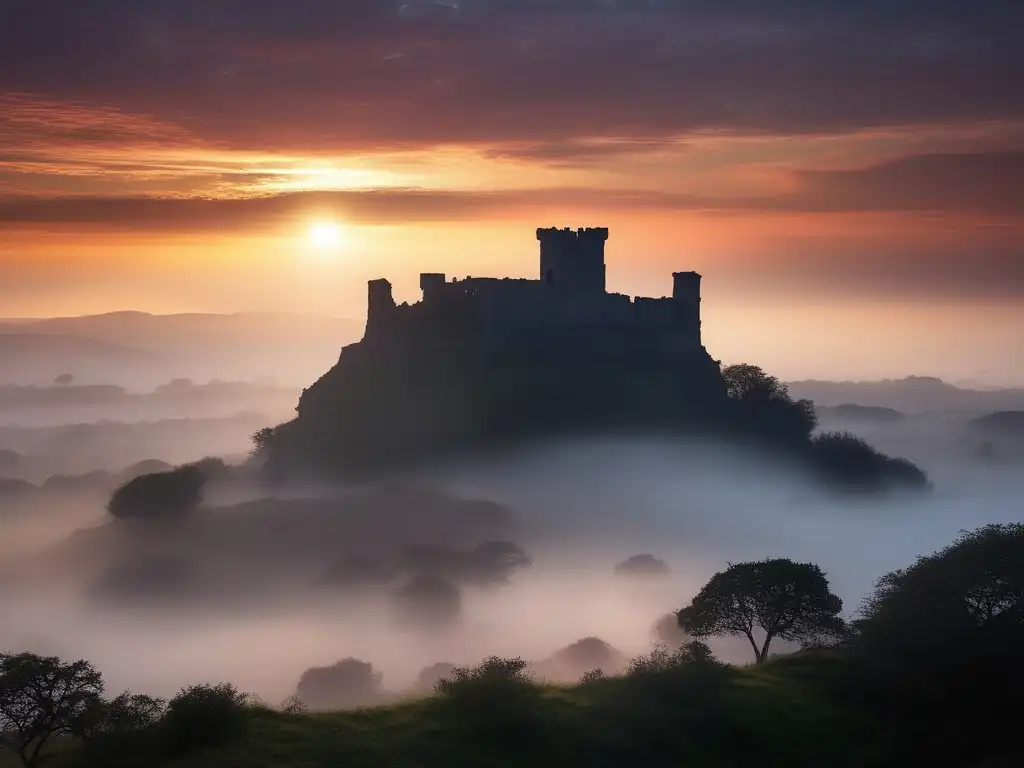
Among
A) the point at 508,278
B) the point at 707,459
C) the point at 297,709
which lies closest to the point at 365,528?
the point at 508,278

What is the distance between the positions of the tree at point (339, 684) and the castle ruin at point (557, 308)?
158ft

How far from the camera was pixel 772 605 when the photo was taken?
205 ft

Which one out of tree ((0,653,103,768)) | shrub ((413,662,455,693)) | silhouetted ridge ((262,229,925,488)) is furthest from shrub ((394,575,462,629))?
tree ((0,653,103,768))

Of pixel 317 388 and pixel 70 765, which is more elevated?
pixel 317 388

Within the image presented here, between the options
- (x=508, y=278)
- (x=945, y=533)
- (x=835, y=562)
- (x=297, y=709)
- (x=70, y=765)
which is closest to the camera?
(x=70, y=765)

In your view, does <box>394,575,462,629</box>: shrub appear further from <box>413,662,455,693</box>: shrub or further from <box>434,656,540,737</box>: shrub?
<box>434,656,540,737</box>: shrub

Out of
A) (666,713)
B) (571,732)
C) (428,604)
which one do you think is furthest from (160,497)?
(666,713)

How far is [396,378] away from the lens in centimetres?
13762

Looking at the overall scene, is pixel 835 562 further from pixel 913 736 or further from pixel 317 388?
pixel 913 736

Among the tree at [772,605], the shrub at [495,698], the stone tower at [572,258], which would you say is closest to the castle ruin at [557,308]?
the stone tower at [572,258]

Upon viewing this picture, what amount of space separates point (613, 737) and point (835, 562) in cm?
12394

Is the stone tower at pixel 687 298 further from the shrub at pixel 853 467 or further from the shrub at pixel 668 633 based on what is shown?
the shrub at pixel 668 633

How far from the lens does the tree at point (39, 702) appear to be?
4091cm

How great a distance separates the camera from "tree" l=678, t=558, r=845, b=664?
6234 centimetres
